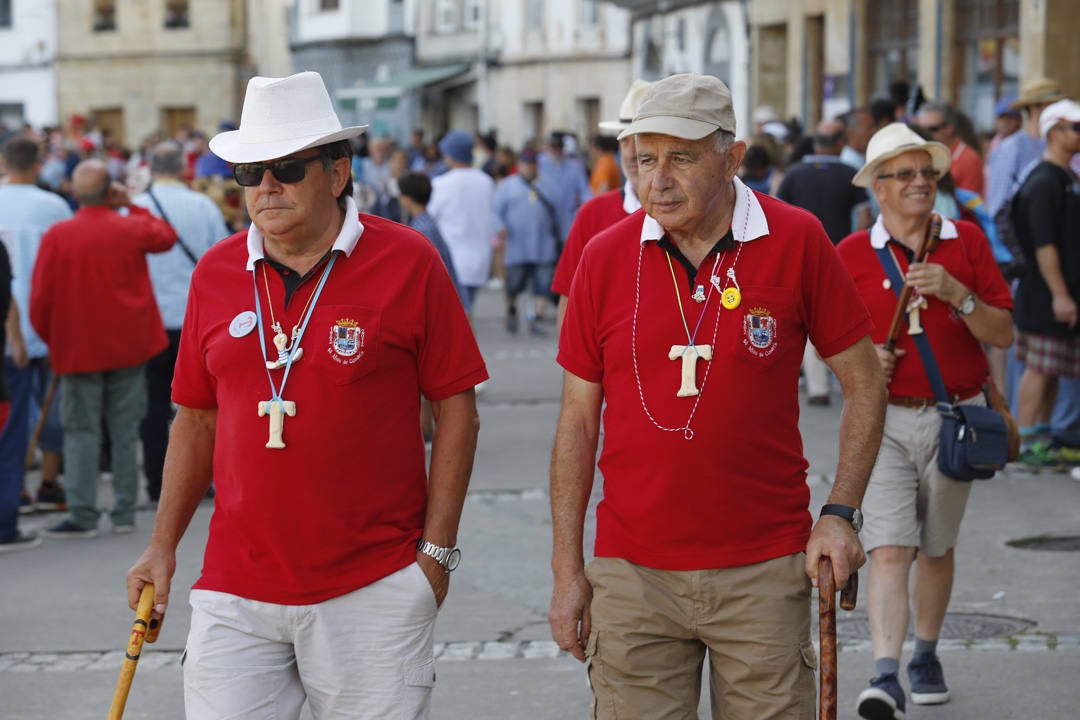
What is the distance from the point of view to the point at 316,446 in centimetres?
420

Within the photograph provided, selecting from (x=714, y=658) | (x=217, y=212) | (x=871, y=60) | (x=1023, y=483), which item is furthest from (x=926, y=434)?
(x=871, y=60)

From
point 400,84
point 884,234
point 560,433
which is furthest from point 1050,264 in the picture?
point 400,84

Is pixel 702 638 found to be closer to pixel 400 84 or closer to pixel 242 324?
pixel 242 324

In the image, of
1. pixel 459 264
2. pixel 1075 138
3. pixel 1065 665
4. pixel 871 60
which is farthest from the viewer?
pixel 871 60

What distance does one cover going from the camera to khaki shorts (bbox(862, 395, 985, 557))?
6340 mm

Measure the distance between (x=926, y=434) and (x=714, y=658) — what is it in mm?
2224

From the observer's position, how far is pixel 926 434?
6.35 m

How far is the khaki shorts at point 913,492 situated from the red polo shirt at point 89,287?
4.74 m

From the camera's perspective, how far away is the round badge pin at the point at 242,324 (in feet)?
14.0

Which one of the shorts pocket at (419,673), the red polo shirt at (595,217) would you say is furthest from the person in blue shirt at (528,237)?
the shorts pocket at (419,673)

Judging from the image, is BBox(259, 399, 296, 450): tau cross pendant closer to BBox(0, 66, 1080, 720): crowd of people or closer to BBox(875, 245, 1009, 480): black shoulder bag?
BBox(0, 66, 1080, 720): crowd of people

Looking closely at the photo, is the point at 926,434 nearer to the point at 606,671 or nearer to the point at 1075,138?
the point at 606,671

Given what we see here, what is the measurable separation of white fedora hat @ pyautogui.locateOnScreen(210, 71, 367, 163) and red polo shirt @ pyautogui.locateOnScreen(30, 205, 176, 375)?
5.47m

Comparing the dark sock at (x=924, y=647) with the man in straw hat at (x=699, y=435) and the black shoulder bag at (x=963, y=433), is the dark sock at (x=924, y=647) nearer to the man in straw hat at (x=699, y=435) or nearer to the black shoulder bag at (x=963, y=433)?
the black shoulder bag at (x=963, y=433)
